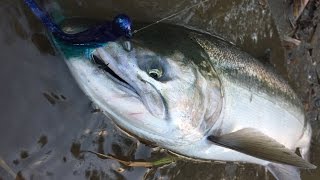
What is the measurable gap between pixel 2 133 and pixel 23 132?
11 cm

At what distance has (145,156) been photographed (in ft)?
10.5

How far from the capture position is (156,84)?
266 centimetres

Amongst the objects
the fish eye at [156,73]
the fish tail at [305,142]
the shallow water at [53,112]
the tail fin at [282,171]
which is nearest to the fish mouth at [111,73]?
the fish eye at [156,73]

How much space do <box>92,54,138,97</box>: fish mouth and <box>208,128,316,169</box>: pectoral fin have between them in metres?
0.66

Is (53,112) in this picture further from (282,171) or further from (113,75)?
(282,171)

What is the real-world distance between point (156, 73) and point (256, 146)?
2.62 feet

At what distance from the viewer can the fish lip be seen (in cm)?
258

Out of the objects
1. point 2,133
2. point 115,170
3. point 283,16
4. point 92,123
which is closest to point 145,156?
point 115,170

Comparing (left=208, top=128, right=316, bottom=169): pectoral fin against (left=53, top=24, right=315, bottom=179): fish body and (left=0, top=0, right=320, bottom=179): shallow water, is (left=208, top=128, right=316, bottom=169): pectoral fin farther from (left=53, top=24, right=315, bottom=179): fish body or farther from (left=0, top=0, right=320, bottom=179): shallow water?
(left=0, top=0, right=320, bottom=179): shallow water

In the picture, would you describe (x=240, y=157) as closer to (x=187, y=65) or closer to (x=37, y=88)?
(x=187, y=65)

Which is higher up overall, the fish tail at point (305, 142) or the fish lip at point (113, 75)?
the fish lip at point (113, 75)

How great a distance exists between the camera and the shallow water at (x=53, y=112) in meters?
2.68

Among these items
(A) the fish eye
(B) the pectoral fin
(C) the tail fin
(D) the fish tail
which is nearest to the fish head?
(A) the fish eye

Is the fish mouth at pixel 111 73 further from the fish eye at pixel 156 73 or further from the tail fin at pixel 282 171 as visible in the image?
the tail fin at pixel 282 171
